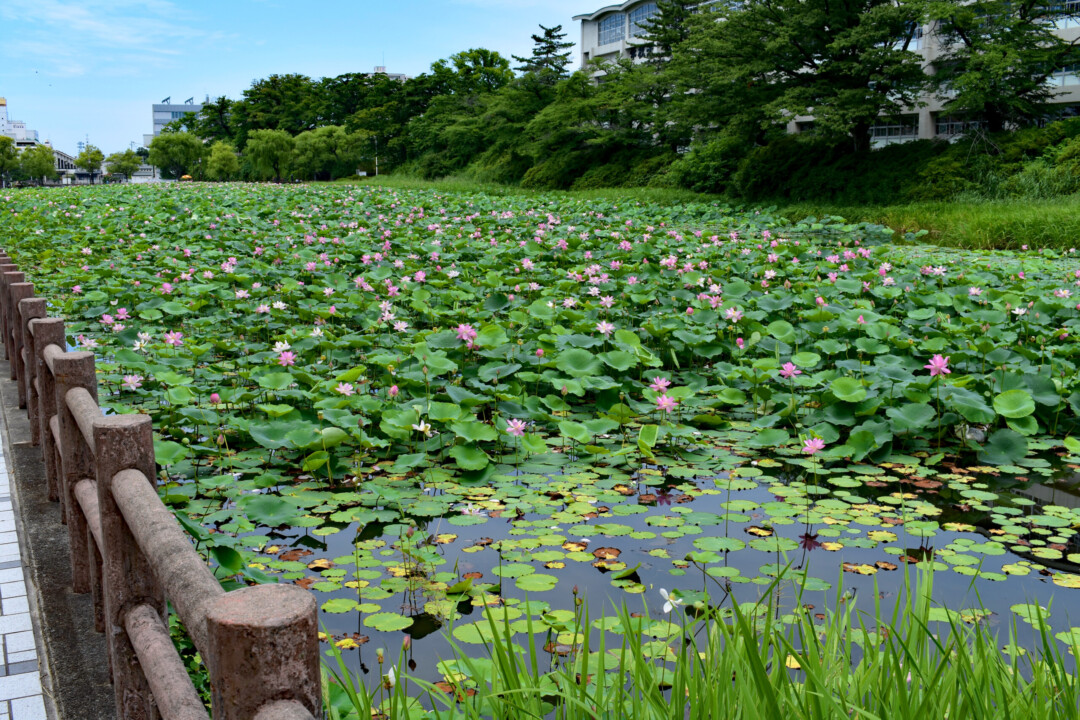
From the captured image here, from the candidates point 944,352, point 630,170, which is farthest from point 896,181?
point 944,352

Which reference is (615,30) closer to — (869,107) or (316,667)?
(869,107)

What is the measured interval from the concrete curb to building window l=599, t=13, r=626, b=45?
46033 mm

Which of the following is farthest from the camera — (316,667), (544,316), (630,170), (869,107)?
(630,170)

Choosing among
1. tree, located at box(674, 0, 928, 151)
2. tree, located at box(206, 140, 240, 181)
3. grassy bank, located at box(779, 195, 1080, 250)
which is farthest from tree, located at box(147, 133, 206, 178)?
grassy bank, located at box(779, 195, 1080, 250)

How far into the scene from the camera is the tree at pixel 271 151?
4631cm

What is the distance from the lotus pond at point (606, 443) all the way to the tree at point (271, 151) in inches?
1655

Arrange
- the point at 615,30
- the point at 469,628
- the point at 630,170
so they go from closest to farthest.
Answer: the point at 469,628 → the point at 630,170 → the point at 615,30

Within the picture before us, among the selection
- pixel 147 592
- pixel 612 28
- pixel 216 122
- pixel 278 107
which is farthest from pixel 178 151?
pixel 147 592

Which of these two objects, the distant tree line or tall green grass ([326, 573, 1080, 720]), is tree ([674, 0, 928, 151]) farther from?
tall green grass ([326, 573, 1080, 720])

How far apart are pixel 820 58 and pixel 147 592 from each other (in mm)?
17516

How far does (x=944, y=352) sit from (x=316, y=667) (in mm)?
4641

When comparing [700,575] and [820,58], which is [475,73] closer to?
[820,58]

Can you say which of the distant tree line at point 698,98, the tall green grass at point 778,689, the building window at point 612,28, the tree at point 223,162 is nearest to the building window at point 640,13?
the building window at point 612,28

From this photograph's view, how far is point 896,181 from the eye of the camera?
52.7ft
